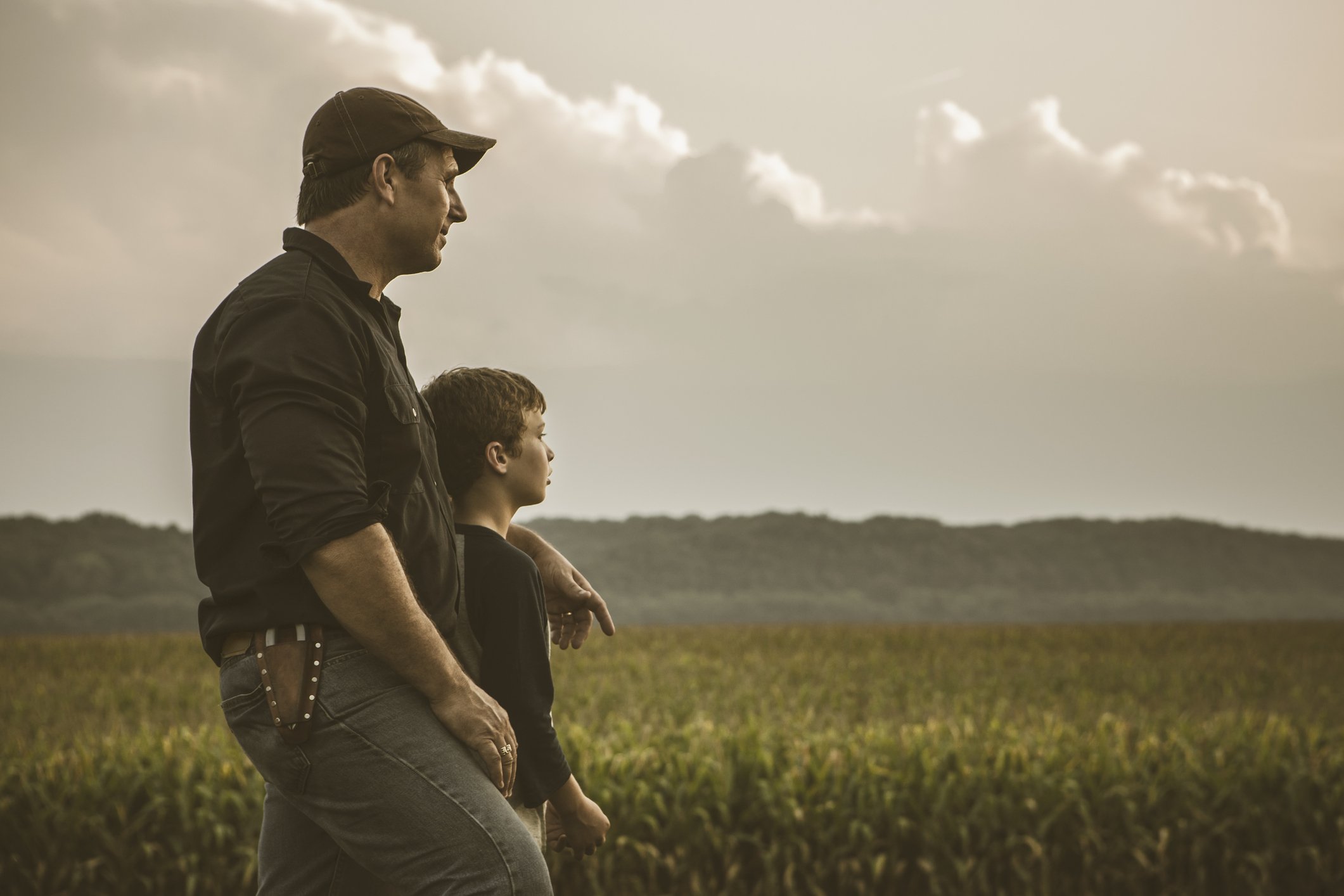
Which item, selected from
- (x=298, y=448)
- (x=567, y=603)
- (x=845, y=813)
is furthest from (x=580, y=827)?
(x=845, y=813)

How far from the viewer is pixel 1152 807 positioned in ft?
22.5

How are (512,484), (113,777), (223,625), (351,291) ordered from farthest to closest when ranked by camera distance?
(113,777) < (512,484) < (351,291) < (223,625)

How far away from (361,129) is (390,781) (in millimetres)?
1272

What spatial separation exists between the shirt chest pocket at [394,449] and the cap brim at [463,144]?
1.75 ft

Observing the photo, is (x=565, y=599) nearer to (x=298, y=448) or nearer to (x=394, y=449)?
(x=394, y=449)

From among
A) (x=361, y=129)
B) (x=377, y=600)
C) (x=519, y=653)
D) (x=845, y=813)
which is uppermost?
(x=361, y=129)

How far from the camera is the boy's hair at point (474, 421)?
95.8 inches

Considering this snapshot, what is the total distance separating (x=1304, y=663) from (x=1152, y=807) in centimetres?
1679

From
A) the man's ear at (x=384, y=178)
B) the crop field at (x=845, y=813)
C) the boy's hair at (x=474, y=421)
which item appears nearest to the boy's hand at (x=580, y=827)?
→ the boy's hair at (x=474, y=421)

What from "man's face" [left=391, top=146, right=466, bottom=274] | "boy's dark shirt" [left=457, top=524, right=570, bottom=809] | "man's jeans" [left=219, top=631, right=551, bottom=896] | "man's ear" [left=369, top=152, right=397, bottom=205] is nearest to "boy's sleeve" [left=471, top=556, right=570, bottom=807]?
"boy's dark shirt" [left=457, top=524, right=570, bottom=809]

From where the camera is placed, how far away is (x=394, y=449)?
2.03 metres

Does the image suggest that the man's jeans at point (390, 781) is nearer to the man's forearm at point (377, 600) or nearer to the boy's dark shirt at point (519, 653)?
the man's forearm at point (377, 600)

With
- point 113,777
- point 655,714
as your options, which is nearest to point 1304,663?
point 655,714

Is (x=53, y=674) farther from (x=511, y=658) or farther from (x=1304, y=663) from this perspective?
(x=1304, y=663)
